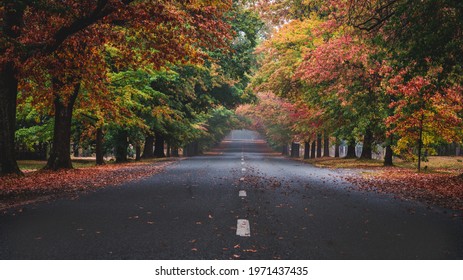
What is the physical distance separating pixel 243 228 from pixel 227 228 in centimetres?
26

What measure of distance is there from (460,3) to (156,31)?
327 inches

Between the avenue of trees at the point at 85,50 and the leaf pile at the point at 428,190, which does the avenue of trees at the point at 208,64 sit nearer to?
the avenue of trees at the point at 85,50

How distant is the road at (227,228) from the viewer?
5.87 m

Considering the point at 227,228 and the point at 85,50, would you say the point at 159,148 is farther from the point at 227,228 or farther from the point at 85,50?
the point at 227,228

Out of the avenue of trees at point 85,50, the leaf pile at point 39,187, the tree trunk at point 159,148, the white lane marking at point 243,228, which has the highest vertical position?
the avenue of trees at point 85,50

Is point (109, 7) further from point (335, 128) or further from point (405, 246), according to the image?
point (335, 128)

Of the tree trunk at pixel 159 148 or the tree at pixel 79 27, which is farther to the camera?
the tree trunk at pixel 159 148

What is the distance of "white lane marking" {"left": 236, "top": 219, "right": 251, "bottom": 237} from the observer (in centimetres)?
698

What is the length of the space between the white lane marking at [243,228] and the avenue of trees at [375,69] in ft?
22.4

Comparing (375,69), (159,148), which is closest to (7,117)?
(375,69)

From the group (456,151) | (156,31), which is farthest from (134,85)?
(456,151)

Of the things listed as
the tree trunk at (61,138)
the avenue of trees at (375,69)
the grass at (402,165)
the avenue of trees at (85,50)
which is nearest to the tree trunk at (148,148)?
the avenue of trees at (375,69)

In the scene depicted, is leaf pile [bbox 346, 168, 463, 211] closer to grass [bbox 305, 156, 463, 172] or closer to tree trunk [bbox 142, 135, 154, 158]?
grass [bbox 305, 156, 463, 172]

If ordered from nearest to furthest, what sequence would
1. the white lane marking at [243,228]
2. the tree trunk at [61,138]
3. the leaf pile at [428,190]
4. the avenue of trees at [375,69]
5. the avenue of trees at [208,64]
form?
the white lane marking at [243,228], the leaf pile at [428,190], the avenue of trees at [375,69], the avenue of trees at [208,64], the tree trunk at [61,138]
